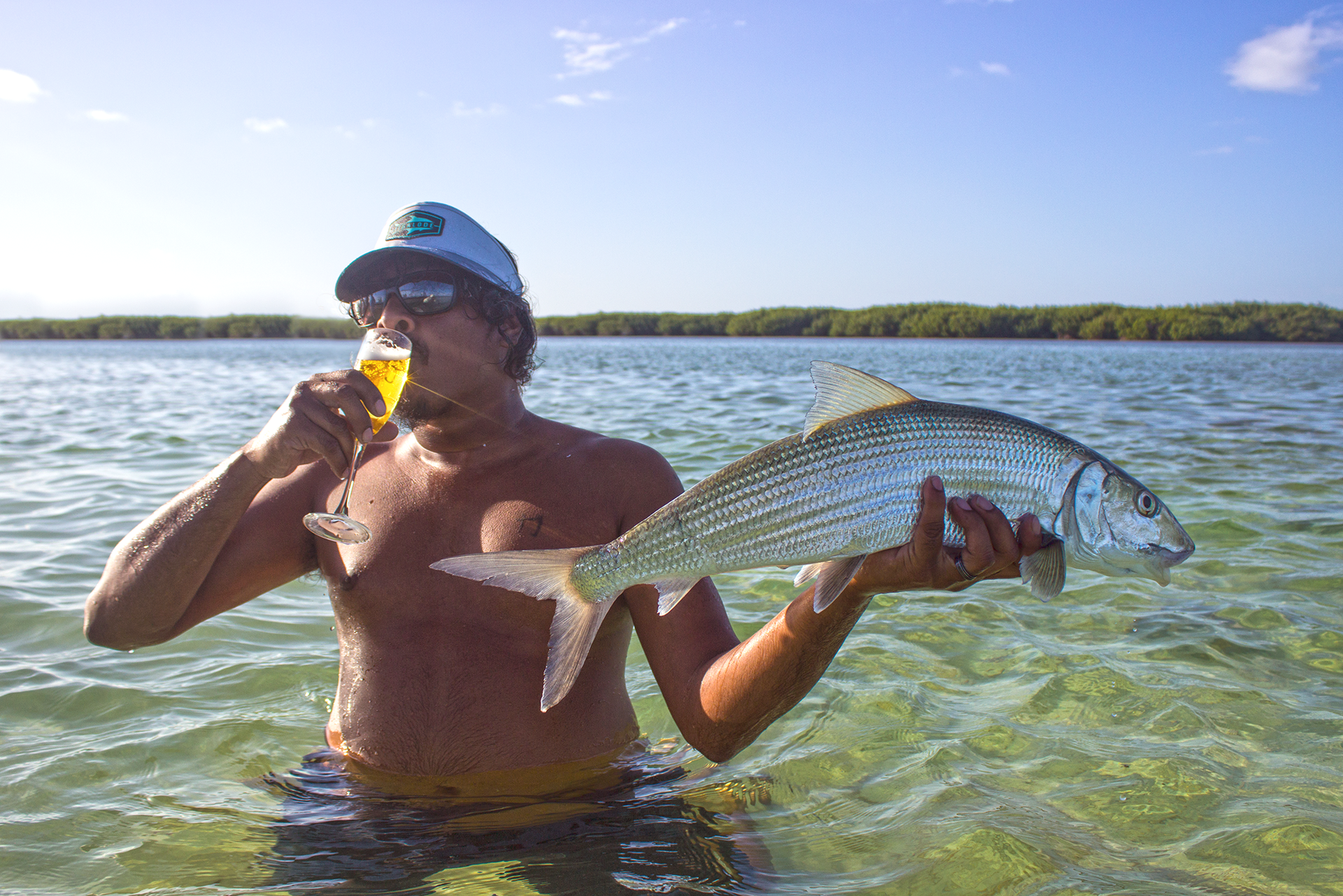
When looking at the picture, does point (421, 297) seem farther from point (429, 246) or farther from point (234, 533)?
point (234, 533)

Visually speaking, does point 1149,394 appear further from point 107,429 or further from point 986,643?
point 107,429

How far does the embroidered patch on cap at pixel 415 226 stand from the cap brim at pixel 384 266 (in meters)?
0.07

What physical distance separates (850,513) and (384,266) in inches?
79.9

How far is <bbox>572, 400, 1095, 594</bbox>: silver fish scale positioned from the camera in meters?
2.37

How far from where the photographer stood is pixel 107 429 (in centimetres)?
1328

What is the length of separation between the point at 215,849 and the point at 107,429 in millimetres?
12327

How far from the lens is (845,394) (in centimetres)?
249

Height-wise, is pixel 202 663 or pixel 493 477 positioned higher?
pixel 493 477

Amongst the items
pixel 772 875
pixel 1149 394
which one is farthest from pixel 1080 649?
pixel 1149 394

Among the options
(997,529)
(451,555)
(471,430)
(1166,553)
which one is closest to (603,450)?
(471,430)

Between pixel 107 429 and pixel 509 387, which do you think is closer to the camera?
pixel 509 387

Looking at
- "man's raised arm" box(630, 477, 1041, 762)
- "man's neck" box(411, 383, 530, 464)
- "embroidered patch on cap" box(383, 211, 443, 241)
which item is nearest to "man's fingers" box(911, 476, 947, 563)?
"man's raised arm" box(630, 477, 1041, 762)

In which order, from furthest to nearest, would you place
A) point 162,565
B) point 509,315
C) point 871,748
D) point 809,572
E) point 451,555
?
point 871,748
point 509,315
point 451,555
point 162,565
point 809,572

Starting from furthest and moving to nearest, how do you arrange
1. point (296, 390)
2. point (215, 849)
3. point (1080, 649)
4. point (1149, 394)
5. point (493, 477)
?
point (1149, 394)
point (1080, 649)
point (493, 477)
point (215, 849)
point (296, 390)
